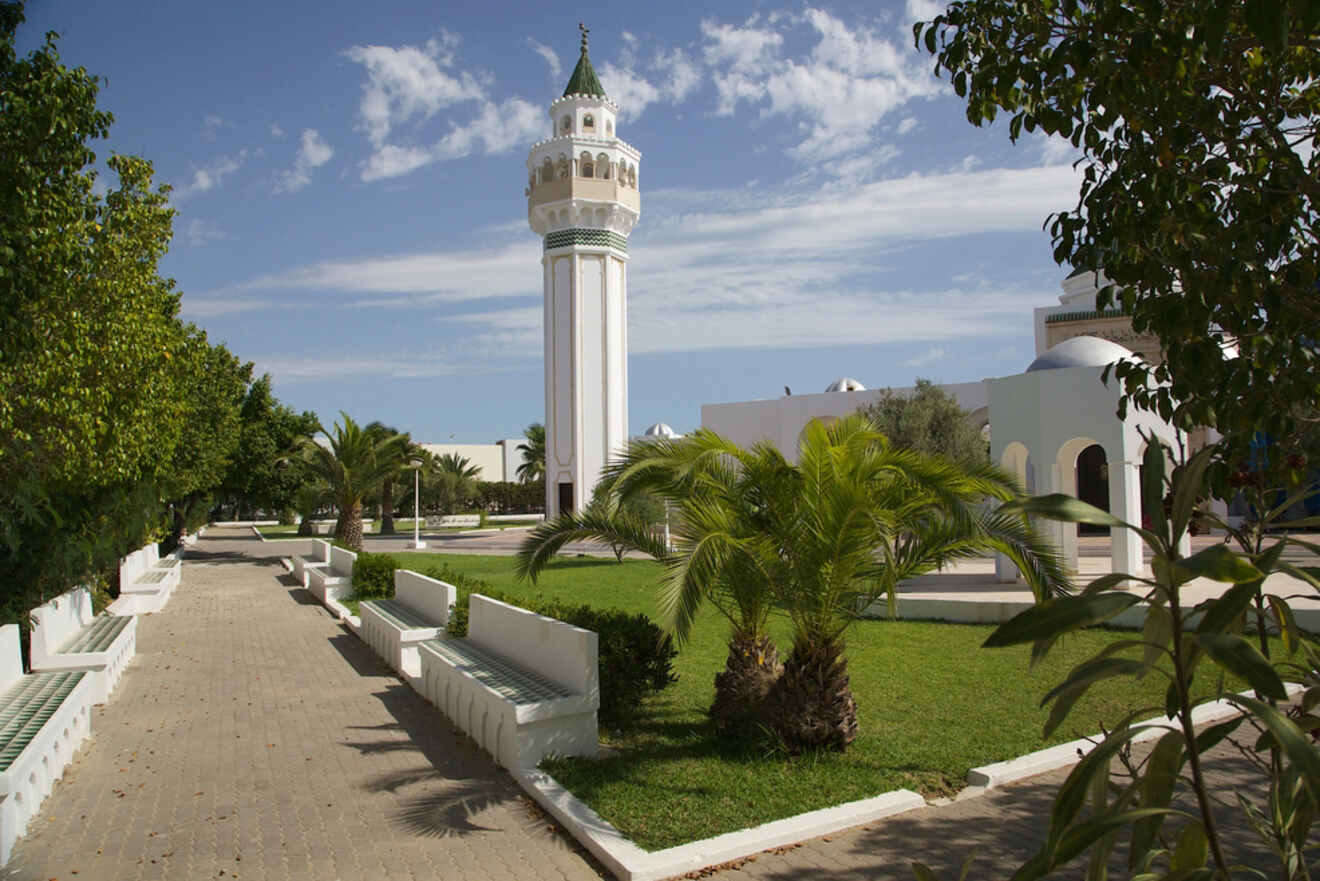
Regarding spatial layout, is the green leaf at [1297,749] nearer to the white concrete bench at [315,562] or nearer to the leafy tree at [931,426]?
the white concrete bench at [315,562]

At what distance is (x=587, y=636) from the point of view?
6.62 metres

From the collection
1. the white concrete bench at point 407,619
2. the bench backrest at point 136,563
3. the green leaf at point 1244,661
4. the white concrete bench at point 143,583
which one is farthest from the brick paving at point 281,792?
the bench backrest at point 136,563

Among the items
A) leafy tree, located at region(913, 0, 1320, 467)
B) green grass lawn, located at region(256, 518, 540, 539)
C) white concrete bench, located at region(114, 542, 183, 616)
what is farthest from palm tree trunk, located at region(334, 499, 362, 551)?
leafy tree, located at region(913, 0, 1320, 467)

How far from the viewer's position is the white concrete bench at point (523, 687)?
6473mm

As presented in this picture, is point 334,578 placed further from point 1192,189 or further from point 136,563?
point 1192,189

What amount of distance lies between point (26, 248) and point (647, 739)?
5.30m

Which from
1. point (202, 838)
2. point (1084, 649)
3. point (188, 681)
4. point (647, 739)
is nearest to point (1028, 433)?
point (1084, 649)

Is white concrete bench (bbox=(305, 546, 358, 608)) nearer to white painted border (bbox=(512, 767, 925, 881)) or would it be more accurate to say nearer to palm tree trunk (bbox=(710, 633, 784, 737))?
palm tree trunk (bbox=(710, 633, 784, 737))

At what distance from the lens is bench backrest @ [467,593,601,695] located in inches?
262

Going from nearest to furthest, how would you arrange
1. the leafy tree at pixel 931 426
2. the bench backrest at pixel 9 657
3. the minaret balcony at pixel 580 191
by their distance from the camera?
the bench backrest at pixel 9 657 < the leafy tree at pixel 931 426 < the minaret balcony at pixel 580 191

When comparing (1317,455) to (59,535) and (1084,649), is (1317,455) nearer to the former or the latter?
(1084,649)

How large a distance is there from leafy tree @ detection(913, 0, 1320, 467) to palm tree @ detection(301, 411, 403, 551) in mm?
25818

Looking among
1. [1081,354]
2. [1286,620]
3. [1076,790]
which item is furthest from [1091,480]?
[1076,790]

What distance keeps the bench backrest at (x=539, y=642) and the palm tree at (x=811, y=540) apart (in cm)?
59
